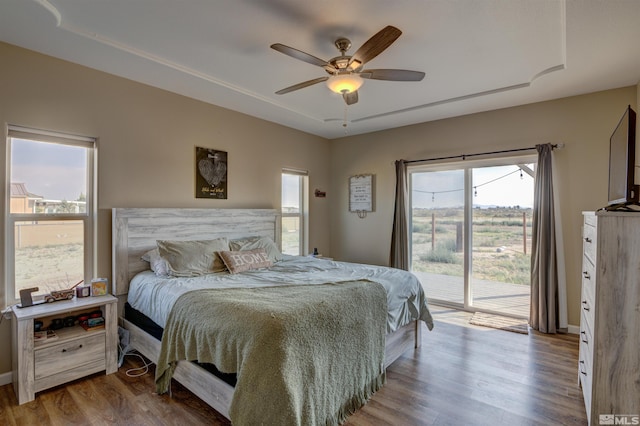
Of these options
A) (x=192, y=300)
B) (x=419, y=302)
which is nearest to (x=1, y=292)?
(x=192, y=300)

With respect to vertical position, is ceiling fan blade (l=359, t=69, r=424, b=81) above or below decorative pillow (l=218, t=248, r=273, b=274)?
above

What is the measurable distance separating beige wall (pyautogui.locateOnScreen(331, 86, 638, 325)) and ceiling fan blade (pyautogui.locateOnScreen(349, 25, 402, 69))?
2.58m

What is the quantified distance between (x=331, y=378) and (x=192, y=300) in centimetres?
106

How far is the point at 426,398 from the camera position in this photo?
7.36 ft

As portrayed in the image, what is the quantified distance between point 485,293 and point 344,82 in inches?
134

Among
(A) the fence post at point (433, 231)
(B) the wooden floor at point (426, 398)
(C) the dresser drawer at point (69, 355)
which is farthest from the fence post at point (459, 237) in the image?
(C) the dresser drawer at point (69, 355)

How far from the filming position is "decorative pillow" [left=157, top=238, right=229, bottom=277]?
2.85m

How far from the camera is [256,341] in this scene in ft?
5.35

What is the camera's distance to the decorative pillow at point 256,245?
3553 mm

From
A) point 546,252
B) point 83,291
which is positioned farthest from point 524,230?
point 83,291

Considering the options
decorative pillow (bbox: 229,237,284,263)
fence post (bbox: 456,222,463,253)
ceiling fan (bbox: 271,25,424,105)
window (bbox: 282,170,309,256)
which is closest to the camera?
ceiling fan (bbox: 271,25,424,105)

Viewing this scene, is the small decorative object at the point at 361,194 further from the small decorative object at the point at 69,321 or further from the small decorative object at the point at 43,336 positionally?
the small decorative object at the point at 43,336

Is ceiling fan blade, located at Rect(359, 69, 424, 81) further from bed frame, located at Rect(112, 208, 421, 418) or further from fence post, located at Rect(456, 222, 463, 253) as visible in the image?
fence post, located at Rect(456, 222, 463, 253)

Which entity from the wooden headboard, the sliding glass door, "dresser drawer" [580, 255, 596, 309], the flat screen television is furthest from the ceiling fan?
the sliding glass door
